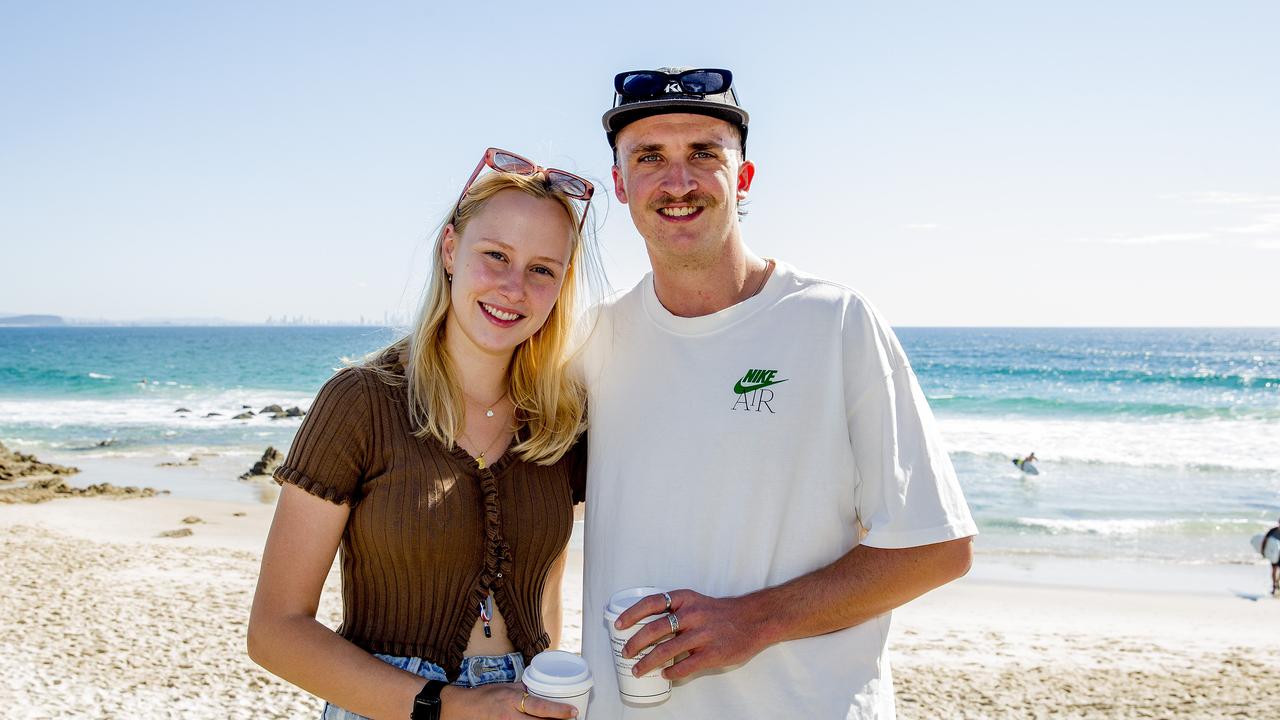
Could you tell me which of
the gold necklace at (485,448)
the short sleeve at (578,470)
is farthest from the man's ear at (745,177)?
the gold necklace at (485,448)

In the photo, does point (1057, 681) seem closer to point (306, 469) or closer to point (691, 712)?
point (691, 712)

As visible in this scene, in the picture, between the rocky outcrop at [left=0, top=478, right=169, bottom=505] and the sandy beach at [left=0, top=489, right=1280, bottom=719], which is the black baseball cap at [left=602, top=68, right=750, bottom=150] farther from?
the rocky outcrop at [left=0, top=478, right=169, bottom=505]

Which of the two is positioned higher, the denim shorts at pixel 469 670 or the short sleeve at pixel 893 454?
the short sleeve at pixel 893 454

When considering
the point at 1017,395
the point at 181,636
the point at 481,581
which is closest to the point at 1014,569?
the point at 181,636

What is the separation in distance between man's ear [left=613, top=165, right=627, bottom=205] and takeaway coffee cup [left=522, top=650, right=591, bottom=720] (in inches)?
59.0

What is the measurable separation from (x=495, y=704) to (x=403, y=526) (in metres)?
0.58

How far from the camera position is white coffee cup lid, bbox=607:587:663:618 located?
1.97 metres

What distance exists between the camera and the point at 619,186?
9.33 ft

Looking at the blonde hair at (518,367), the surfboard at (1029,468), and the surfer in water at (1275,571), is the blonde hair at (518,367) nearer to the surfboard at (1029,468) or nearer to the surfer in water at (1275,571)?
the surfer in water at (1275,571)

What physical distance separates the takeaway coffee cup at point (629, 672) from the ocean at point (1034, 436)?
1.38m

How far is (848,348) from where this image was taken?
238cm

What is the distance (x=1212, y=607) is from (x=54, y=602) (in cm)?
1172

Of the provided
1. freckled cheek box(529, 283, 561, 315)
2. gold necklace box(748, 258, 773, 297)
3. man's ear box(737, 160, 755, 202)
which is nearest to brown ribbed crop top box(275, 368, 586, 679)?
freckled cheek box(529, 283, 561, 315)

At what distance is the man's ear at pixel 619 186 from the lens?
2.80 m
